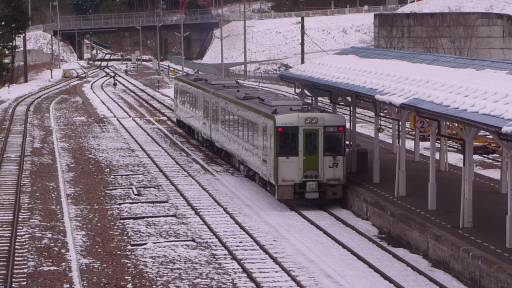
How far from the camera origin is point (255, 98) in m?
27.2

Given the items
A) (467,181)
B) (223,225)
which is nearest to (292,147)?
(223,225)

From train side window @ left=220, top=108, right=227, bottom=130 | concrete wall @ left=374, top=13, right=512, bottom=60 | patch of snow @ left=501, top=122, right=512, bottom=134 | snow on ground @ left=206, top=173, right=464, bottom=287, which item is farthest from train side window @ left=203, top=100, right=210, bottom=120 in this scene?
concrete wall @ left=374, top=13, right=512, bottom=60

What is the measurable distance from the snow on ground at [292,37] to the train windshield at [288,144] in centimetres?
7443

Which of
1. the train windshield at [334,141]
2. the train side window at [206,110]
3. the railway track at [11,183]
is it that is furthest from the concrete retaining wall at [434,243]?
the train side window at [206,110]

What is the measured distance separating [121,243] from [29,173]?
10.8 m

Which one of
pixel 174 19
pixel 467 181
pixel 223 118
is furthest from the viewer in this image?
pixel 174 19

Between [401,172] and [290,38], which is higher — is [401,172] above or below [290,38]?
below

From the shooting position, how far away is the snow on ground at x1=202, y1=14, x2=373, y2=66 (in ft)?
334

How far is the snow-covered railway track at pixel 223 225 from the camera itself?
16891 millimetres

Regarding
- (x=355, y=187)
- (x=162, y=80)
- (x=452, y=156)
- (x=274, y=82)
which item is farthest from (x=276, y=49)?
(x=355, y=187)

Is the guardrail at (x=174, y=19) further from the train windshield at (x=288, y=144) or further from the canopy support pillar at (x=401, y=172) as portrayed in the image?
the canopy support pillar at (x=401, y=172)

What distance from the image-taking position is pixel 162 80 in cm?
7925

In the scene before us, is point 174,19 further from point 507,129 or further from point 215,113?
point 507,129

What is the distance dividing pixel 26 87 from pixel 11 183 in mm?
47951
